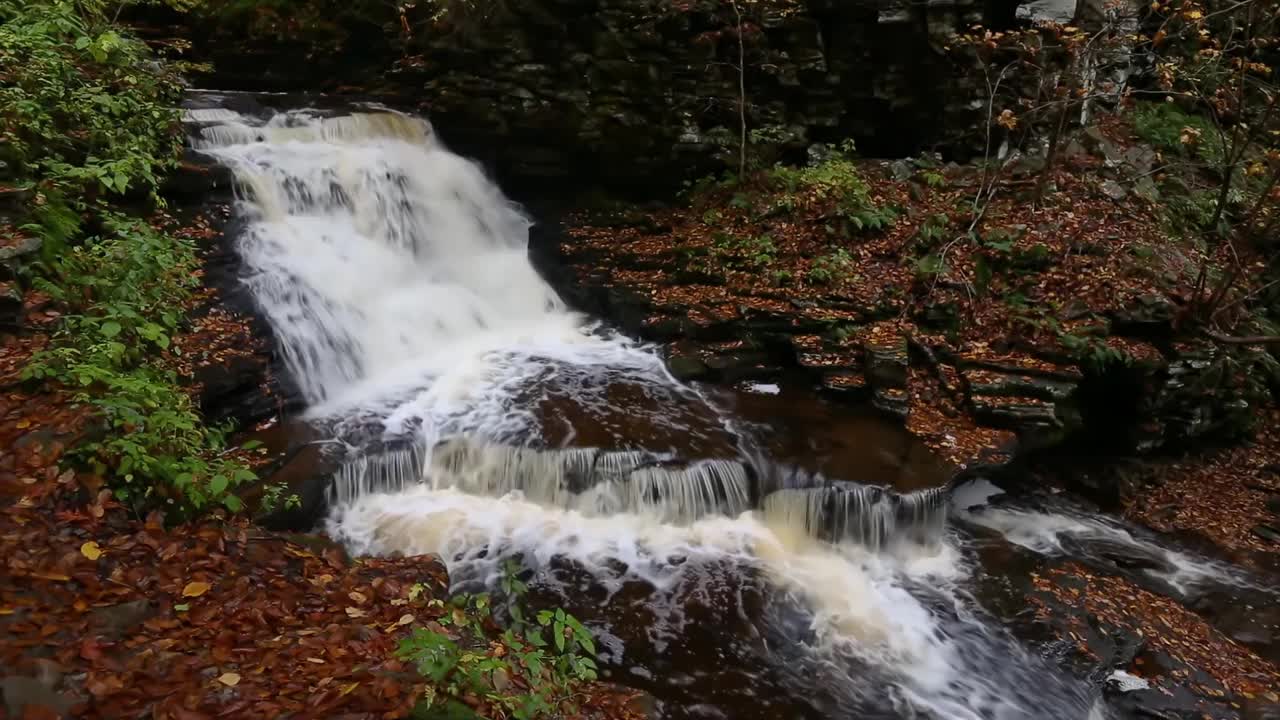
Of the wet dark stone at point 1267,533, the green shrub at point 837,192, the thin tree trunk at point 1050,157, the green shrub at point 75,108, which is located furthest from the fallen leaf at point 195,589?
the thin tree trunk at point 1050,157

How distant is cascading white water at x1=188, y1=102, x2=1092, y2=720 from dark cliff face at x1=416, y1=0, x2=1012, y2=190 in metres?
2.60

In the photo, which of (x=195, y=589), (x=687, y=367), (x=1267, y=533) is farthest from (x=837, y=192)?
(x=195, y=589)

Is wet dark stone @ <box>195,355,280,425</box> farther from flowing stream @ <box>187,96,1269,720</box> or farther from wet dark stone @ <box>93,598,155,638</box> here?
wet dark stone @ <box>93,598,155,638</box>

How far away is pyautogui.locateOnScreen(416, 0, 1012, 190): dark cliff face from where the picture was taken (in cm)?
1124

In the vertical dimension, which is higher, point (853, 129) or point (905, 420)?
point (853, 129)

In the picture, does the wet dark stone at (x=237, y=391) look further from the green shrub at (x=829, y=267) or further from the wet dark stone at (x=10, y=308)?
the green shrub at (x=829, y=267)

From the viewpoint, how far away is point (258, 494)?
236 inches

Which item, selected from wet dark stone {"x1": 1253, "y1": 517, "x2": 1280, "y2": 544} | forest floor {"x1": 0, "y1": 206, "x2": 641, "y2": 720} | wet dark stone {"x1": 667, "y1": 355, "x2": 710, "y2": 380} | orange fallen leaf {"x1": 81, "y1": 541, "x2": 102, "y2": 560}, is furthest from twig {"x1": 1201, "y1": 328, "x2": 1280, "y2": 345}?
orange fallen leaf {"x1": 81, "y1": 541, "x2": 102, "y2": 560}

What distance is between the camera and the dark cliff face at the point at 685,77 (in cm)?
1124

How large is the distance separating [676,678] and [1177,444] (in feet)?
28.2

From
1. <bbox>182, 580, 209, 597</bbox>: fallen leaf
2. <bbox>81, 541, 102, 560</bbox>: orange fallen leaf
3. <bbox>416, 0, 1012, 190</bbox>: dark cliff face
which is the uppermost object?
<bbox>416, 0, 1012, 190</bbox>: dark cliff face

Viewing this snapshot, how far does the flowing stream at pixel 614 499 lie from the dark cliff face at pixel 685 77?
2.75 m

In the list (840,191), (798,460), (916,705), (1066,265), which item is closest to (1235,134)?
(1066,265)

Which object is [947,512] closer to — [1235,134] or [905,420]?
[905,420]
